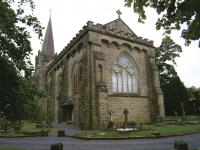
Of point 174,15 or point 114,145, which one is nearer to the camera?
point 174,15

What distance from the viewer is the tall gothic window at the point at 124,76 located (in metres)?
25.3

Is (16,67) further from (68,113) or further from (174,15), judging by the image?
(68,113)

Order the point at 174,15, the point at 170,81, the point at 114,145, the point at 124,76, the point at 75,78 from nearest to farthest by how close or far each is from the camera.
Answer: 1. the point at 174,15
2. the point at 114,145
3. the point at 124,76
4. the point at 75,78
5. the point at 170,81

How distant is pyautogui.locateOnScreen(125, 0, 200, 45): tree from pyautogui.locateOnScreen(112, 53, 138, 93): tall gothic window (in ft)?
62.7

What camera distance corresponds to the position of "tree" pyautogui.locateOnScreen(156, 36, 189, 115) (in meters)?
38.1

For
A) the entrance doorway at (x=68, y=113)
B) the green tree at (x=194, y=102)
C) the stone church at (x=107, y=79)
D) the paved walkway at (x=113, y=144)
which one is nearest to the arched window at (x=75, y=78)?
the stone church at (x=107, y=79)

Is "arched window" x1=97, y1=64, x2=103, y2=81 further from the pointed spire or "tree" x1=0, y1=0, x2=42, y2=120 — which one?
the pointed spire

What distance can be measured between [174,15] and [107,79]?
19.1 meters

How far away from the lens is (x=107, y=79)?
2438 cm

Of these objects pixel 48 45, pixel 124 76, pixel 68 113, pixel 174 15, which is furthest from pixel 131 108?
pixel 48 45

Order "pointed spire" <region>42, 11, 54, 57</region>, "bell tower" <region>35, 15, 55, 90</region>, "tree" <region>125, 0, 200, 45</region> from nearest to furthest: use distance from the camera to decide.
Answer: "tree" <region>125, 0, 200, 45</region>
"bell tower" <region>35, 15, 55, 90</region>
"pointed spire" <region>42, 11, 54, 57</region>

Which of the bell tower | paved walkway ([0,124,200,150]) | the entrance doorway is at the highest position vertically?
the bell tower

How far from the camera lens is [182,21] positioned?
213 inches

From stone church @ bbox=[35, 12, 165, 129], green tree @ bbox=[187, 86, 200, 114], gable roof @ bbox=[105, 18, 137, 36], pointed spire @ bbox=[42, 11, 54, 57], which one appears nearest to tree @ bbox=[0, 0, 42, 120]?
stone church @ bbox=[35, 12, 165, 129]
